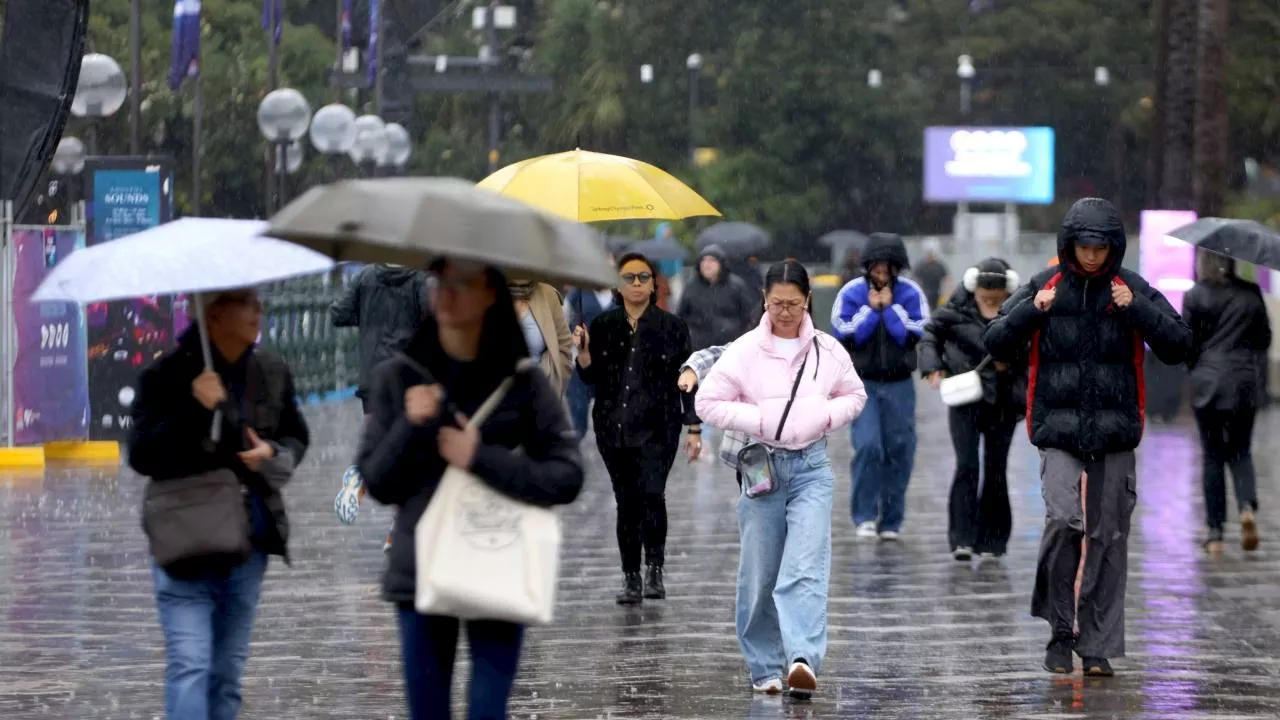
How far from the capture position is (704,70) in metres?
71.1

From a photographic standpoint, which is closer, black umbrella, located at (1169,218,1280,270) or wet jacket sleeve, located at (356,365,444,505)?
wet jacket sleeve, located at (356,365,444,505)

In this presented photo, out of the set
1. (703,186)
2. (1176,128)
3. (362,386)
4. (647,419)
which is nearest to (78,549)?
(362,386)

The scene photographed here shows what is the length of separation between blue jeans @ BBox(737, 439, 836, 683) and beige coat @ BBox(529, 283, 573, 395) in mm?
2574

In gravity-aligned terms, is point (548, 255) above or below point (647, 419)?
above

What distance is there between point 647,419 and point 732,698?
2603 millimetres

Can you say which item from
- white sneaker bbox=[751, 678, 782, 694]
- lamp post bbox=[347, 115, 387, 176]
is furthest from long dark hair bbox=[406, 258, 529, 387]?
lamp post bbox=[347, 115, 387, 176]

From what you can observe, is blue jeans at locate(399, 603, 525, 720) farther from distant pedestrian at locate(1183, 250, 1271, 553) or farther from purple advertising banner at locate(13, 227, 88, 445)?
purple advertising banner at locate(13, 227, 88, 445)

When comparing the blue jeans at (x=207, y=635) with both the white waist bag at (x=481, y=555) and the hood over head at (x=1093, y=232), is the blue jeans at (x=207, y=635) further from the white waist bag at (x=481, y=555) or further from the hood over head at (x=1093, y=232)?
the hood over head at (x=1093, y=232)

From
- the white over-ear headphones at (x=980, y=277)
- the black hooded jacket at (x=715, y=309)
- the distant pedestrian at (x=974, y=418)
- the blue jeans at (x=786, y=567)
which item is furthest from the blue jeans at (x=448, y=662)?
the black hooded jacket at (x=715, y=309)

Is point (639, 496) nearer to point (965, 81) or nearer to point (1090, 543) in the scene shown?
point (1090, 543)

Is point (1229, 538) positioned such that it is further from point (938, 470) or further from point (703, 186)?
point (703, 186)

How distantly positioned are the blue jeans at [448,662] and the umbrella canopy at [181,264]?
1.06m

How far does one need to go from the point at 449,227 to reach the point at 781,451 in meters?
3.74

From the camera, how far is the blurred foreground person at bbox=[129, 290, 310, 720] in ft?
19.9
